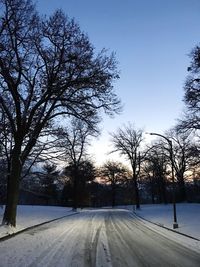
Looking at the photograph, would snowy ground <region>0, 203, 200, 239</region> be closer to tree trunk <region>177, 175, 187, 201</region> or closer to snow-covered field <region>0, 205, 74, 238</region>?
snow-covered field <region>0, 205, 74, 238</region>

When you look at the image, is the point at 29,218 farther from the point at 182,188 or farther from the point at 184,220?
the point at 182,188

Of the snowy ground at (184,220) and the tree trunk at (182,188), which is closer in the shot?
the snowy ground at (184,220)

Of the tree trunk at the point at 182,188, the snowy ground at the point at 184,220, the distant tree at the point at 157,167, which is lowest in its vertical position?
the snowy ground at the point at 184,220

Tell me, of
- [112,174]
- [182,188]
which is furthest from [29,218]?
[112,174]

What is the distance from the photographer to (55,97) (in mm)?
25969

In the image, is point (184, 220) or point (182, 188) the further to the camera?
point (182, 188)

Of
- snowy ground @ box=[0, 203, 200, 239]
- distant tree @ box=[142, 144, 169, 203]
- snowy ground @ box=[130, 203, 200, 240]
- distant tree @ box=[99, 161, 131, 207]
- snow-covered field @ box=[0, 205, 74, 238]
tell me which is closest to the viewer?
snow-covered field @ box=[0, 205, 74, 238]

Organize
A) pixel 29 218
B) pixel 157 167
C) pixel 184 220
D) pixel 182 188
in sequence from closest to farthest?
1. pixel 184 220
2. pixel 29 218
3. pixel 182 188
4. pixel 157 167

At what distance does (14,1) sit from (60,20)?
310 centimetres

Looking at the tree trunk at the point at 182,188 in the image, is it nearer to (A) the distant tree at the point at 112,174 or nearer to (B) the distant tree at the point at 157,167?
(B) the distant tree at the point at 157,167

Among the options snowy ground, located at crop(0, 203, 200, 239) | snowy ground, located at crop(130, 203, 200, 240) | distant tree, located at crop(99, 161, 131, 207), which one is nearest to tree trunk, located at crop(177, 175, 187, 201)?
snowy ground, located at crop(0, 203, 200, 239)

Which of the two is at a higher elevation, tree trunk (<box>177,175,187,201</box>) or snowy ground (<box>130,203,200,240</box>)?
tree trunk (<box>177,175,187,201</box>)

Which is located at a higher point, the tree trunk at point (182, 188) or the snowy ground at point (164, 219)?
the tree trunk at point (182, 188)

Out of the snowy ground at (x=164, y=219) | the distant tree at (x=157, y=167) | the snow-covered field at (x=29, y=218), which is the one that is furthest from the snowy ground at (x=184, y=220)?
the distant tree at (x=157, y=167)
